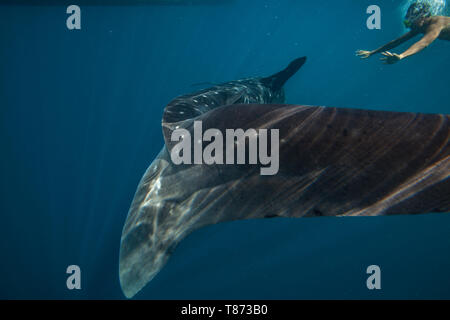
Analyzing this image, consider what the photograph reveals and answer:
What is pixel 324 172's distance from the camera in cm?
139

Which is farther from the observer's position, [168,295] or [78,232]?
[78,232]

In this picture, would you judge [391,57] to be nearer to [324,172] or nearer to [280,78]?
[280,78]

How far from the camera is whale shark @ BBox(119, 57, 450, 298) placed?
4.05ft

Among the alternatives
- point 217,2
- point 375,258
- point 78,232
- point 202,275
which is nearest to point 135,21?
point 217,2

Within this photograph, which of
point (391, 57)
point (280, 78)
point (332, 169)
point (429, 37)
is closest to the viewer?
point (332, 169)

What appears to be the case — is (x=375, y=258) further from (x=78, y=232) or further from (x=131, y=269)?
(x=78, y=232)

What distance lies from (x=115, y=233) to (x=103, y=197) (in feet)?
7.33

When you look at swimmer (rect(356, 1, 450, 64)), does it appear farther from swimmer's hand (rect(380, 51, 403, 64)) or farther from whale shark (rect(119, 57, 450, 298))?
whale shark (rect(119, 57, 450, 298))

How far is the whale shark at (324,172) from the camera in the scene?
1.23 metres

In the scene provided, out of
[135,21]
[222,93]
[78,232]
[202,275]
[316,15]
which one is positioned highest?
[316,15]

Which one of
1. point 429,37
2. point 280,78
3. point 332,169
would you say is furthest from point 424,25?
point 332,169

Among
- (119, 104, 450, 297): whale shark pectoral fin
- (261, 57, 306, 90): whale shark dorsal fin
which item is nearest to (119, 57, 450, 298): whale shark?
(119, 104, 450, 297): whale shark pectoral fin

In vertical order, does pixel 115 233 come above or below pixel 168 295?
above

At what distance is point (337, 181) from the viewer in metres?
1.37
